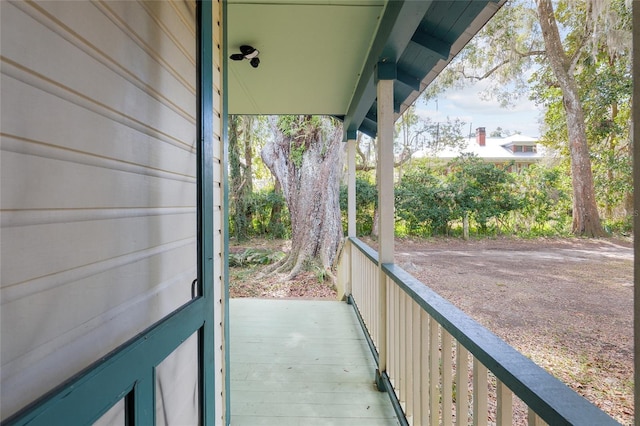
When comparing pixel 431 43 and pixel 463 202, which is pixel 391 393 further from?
pixel 463 202

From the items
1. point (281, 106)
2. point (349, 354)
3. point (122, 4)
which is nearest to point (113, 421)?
point (122, 4)

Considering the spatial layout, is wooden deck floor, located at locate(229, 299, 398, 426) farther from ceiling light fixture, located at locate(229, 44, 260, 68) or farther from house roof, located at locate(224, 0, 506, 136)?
ceiling light fixture, located at locate(229, 44, 260, 68)

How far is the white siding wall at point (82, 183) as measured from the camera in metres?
0.54

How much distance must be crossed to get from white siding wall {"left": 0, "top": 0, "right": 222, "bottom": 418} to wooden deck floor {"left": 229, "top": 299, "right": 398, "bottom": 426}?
133 cm

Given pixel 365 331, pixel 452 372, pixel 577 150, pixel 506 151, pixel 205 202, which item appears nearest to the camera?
pixel 205 202

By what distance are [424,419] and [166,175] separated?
1691 mm

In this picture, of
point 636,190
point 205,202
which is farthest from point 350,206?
point 636,190

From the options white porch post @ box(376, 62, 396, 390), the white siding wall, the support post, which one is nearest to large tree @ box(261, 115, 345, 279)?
white porch post @ box(376, 62, 396, 390)

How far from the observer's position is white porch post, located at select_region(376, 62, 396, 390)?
2.43 metres

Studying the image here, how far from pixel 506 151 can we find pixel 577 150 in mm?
4885

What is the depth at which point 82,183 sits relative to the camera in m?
0.69

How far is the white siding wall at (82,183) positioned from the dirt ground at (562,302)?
125 centimetres

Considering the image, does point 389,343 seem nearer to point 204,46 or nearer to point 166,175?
point 166,175

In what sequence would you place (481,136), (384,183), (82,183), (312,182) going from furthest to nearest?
(481,136), (312,182), (384,183), (82,183)
